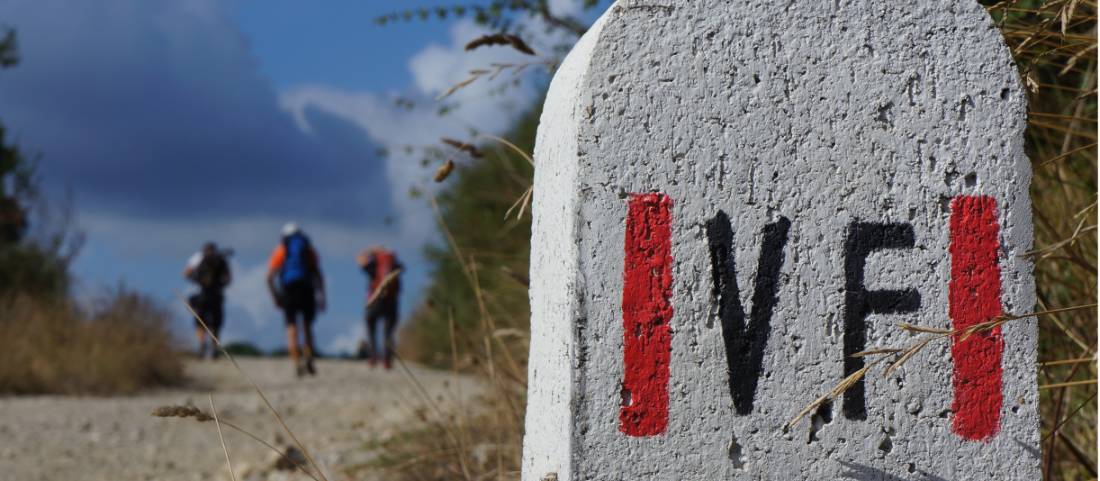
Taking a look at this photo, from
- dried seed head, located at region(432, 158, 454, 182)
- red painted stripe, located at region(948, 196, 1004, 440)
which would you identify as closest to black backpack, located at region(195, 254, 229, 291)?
dried seed head, located at region(432, 158, 454, 182)

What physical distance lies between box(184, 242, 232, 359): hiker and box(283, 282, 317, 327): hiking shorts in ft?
6.74

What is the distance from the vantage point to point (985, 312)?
1.75 m

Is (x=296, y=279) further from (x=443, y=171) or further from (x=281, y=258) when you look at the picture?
(x=443, y=171)

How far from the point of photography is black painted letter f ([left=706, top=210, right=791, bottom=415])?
1646 millimetres

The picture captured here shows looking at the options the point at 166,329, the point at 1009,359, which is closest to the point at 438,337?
the point at 166,329

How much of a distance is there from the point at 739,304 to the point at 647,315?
0.16 meters

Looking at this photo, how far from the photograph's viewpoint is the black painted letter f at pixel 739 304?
165 cm

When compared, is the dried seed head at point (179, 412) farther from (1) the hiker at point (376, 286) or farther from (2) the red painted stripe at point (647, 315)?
(1) the hiker at point (376, 286)

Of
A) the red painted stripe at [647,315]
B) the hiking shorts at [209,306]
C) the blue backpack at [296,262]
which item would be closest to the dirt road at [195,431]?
the blue backpack at [296,262]

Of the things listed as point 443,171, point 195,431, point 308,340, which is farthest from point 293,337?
point 443,171

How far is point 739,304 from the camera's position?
1656 mm

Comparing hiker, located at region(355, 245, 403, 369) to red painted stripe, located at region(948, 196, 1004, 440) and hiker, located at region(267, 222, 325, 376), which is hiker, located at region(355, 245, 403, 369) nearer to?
hiker, located at region(267, 222, 325, 376)

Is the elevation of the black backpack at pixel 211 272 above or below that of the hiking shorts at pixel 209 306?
above

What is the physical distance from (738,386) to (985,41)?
782 mm
